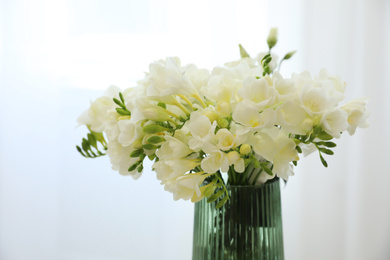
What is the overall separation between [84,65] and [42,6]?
9.5 inches

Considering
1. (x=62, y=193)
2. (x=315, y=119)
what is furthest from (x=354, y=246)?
(x=62, y=193)

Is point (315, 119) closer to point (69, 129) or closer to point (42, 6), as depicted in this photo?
point (69, 129)

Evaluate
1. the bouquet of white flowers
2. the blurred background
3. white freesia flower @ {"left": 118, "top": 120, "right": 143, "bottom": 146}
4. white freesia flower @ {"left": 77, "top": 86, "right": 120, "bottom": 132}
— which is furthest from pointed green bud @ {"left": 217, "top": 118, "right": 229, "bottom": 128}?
the blurred background

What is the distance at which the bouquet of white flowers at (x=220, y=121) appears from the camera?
0.59m

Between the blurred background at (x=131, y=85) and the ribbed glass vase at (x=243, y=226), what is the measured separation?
1.53 ft

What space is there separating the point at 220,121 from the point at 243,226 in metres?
0.18

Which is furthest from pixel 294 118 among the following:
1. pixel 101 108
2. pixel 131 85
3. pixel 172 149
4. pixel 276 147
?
pixel 131 85

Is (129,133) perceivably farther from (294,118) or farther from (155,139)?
(294,118)

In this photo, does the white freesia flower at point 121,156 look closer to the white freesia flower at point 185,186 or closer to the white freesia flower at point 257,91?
the white freesia flower at point 185,186

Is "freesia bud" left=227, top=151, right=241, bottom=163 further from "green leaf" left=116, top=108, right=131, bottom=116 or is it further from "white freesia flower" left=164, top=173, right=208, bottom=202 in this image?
"green leaf" left=116, top=108, right=131, bottom=116

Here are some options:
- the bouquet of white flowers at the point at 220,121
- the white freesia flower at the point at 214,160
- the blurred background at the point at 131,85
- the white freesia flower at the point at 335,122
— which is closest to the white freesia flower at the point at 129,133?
the bouquet of white flowers at the point at 220,121

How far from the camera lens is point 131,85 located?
1336 mm

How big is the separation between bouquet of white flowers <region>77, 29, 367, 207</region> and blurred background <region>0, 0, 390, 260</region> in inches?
20.4

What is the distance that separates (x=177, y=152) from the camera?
0.62 m
